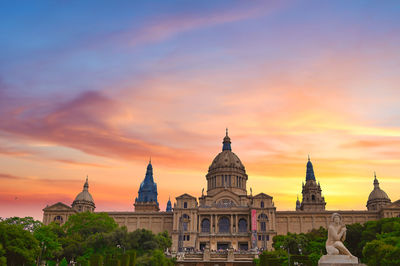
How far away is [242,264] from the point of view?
6512 cm

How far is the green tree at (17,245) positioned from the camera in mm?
46719

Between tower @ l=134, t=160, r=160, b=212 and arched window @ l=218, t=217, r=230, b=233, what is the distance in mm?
42786

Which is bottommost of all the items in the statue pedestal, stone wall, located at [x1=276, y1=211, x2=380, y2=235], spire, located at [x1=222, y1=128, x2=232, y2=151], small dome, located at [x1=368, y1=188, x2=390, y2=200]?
the statue pedestal

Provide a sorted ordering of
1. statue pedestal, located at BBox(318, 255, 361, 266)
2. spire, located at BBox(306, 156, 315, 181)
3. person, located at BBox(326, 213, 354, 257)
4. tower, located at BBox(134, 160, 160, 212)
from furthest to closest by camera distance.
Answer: tower, located at BBox(134, 160, 160, 212), spire, located at BBox(306, 156, 315, 181), person, located at BBox(326, 213, 354, 257), statue pedestal, located at BBox(318, 255, 361, 266)

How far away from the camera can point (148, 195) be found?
144m

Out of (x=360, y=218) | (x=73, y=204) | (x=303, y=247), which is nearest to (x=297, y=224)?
(x=360, y=218)

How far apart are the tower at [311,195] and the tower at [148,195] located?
5487cm

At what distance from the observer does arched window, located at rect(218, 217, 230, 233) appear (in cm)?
9994

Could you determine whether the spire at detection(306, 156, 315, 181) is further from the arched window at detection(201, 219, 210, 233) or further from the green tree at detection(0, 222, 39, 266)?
the green tree at detection(0, 222, 39, 266)

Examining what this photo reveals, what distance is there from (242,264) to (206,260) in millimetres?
6463

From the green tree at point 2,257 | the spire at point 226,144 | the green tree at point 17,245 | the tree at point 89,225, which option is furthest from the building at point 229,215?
the green tree at point 2,257

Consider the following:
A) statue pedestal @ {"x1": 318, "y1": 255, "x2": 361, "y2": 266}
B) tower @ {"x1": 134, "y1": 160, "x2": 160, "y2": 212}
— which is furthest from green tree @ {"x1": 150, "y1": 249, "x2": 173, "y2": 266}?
tower @ {"x1": 134, "y1": 160, "x2": 160, "y2": 212}

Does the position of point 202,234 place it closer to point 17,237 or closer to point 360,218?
point 360,218

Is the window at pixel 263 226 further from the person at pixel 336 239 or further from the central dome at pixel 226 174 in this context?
the person at pixel 336 239
